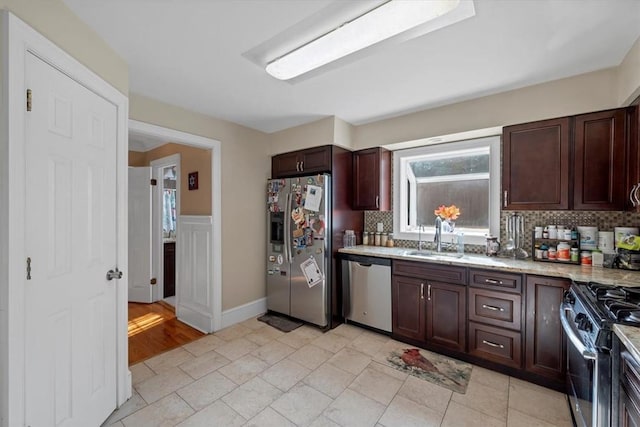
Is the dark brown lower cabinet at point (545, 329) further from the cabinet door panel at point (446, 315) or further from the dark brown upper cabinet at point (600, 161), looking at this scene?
the dark brown upper cabinet at point (600, 161)

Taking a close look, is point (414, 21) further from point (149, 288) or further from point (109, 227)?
point (149, 288)

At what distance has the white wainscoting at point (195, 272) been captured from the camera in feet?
10.1

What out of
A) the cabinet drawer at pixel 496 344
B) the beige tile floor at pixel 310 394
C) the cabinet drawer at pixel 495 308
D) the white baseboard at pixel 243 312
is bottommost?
the beige tile floor at pixel 310 394

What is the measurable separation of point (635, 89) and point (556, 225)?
1141 millimetres

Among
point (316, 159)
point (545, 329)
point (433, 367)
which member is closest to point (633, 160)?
point (545, 329)

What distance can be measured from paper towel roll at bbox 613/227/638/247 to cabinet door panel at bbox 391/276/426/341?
4.79 ft

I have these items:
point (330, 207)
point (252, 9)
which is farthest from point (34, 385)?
point (330, 207)

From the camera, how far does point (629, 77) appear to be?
177 centimetres

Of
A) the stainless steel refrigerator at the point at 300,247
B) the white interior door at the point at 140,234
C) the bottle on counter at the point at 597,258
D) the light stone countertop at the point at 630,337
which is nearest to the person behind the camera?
the light stone countertop at the point at 630,337

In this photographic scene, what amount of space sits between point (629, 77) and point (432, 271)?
1907 millimetres

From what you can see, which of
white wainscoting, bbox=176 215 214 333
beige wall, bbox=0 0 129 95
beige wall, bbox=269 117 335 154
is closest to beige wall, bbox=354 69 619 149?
beige wall, bbox=269 117 335 154

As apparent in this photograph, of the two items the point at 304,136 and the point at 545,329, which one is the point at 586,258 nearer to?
the point at 545,329

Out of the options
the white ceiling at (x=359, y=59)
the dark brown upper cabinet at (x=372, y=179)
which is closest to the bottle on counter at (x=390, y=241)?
the dark brown upper cabinet at (x=372, y=179)

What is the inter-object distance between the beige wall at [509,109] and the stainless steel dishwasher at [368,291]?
142 cm
